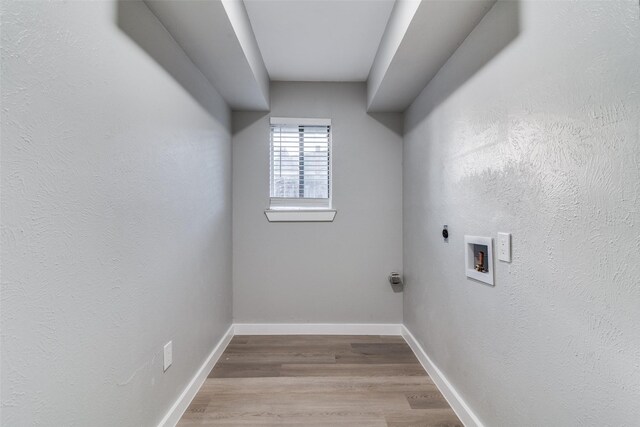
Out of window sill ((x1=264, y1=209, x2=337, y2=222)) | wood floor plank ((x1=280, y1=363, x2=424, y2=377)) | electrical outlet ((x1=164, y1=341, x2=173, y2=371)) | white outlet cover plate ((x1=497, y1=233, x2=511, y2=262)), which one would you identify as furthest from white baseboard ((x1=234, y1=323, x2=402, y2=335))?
white outlet cover plate ((x1=497, y1=233, x2=511, y2=262))

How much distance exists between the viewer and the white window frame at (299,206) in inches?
111

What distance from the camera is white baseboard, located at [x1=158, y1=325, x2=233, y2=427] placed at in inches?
62.1

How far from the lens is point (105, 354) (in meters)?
1.08

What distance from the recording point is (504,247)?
1.30 metres

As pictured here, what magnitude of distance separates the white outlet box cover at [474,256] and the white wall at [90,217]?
153cm

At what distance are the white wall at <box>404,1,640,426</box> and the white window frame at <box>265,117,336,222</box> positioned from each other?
1.24 m

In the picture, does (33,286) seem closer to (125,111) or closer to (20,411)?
(20,411)

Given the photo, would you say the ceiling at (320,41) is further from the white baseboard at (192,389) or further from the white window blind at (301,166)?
the white baseboard at (192,389)

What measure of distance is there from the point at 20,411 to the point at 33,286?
0.31 meters

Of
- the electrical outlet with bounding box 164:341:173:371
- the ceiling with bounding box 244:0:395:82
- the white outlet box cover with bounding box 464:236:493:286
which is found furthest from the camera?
the ceiling with bounding box 244:0:395:82

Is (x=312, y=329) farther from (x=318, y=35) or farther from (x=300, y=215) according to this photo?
(x=318, y=35)

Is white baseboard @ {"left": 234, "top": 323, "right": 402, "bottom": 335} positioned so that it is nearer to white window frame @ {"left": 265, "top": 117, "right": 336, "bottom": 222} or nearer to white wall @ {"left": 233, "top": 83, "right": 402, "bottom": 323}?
white wall @ {"left": 233, "top": 83, "right": 402, "bottom": 323}

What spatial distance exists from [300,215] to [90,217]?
1.91m

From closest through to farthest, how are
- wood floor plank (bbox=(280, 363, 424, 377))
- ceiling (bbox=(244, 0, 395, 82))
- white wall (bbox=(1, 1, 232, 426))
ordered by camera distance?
white wall (bbox=(1, 1, 232, 426)) < ceiling (bbox=(244, 0, 395, 82)) < wood floor plank (bbox=(280, 363, 424, 377))
